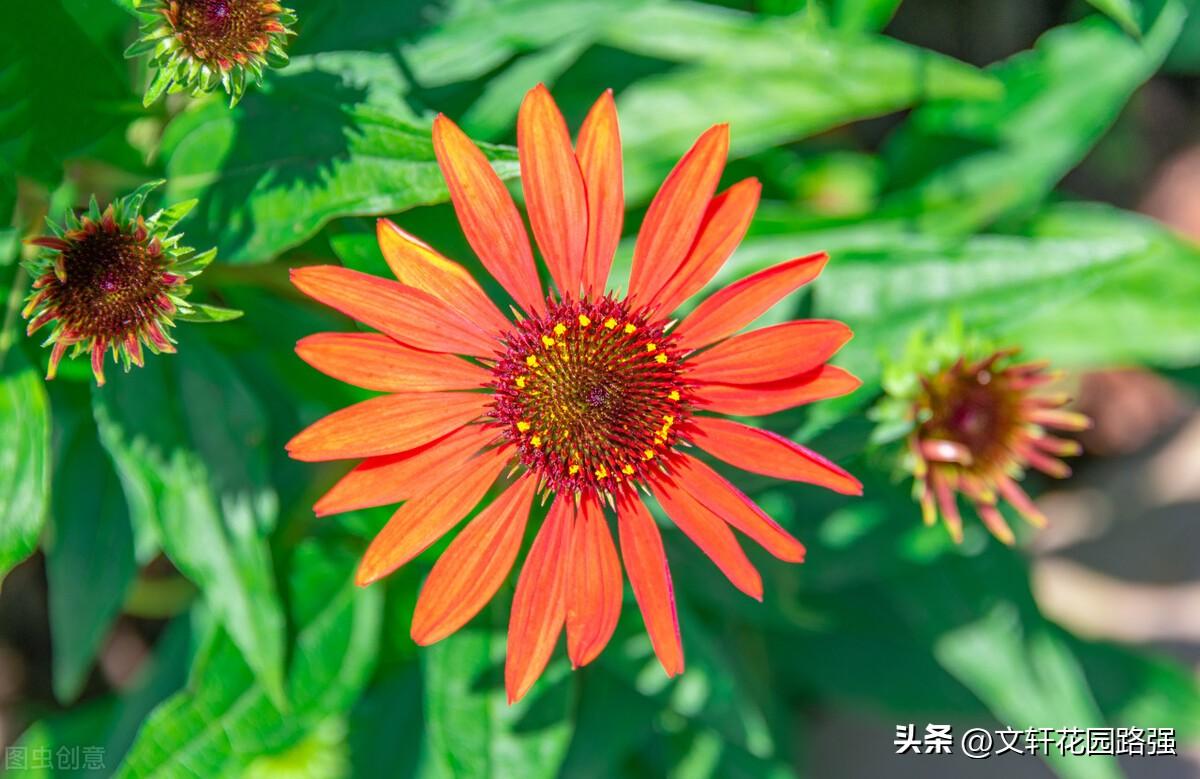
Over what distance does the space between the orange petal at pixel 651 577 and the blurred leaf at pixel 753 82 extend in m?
0.59

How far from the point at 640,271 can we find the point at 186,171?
1.78 feet

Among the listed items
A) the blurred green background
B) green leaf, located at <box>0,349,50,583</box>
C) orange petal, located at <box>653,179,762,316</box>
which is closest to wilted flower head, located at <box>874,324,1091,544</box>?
the blurred green background

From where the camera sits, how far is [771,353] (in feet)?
3.58

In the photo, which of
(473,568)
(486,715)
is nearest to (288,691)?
(486,715)

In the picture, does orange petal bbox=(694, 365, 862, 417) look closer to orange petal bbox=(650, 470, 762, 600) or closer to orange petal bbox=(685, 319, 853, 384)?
orange petal bbox=(685, 319, 853, 384)

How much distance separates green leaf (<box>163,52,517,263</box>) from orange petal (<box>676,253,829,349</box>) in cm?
27

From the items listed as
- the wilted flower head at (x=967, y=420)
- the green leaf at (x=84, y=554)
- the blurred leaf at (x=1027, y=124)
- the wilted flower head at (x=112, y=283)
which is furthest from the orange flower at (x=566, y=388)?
the blurred leaf at (x=1027, y=124)

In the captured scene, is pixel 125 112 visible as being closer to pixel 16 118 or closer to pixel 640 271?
pixel 16 118

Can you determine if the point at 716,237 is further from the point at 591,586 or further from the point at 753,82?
the point at 753,82

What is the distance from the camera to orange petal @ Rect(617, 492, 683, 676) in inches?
41.4

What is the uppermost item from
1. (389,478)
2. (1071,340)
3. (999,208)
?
(999,208)

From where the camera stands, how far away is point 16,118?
44.3 inches

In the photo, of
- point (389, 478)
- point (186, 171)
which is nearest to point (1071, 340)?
point (389, 478)

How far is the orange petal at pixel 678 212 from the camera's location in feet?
3.37
